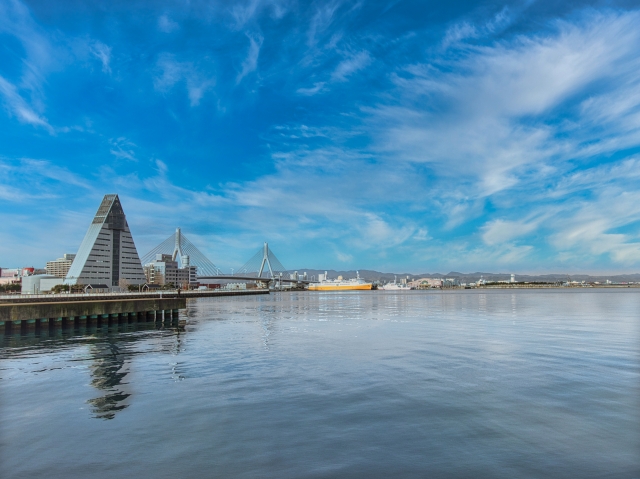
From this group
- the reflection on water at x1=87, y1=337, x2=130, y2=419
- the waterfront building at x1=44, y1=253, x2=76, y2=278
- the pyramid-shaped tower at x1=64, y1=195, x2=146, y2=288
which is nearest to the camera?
the reflection on water at x1=87, y1=337, x2=130, y2=419

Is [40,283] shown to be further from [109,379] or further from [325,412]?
[325,412]

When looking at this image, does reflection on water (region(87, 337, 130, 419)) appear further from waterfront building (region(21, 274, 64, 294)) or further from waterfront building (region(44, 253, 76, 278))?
waterfront building (region(44, 253, 76, 278))

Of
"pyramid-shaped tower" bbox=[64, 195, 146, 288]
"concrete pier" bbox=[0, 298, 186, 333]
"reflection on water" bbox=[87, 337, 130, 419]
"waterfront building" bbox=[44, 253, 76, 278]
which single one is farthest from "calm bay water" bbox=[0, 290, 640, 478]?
"waterfront building" bbox=[44, 253, 76, 278]

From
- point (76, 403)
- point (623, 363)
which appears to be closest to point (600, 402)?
point (623, 363)

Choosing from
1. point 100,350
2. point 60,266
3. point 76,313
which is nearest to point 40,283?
point 60,266

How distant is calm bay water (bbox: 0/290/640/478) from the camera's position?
8.09 meters

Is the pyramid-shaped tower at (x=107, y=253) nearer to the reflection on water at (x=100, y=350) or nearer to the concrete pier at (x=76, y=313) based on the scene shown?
the concrete pier at (x=76, y=313)

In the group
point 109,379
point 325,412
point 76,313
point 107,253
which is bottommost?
point 325,412

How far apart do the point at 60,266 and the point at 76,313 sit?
18233cm

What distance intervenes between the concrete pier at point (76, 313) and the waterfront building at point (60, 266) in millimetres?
168816

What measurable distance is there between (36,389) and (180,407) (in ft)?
19.6

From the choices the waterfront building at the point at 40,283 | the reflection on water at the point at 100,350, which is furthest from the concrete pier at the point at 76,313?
the waterfront building at the point at 40,283

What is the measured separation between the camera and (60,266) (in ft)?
626

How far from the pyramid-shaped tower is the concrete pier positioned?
97.2m
